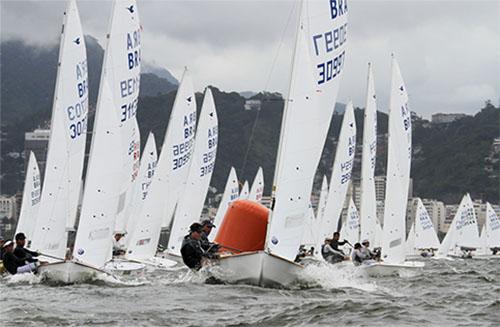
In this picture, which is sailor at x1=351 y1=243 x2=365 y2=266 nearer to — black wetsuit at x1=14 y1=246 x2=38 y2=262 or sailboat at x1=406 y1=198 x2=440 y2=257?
black wetsuit at x1=14 y1=246 x2=38 y2=262

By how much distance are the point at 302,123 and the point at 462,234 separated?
48871 millimetres

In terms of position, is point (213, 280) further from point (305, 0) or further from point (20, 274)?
point (305, 0)

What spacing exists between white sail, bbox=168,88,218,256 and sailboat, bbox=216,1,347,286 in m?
15.7

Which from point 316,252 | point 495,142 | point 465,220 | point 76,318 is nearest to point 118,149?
point 76,318

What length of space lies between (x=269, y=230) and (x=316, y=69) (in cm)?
309

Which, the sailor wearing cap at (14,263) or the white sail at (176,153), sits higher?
the white sail at (176,153)

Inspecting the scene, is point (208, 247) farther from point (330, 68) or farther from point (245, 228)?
point (330, 68)

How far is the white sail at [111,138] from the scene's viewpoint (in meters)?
20.2

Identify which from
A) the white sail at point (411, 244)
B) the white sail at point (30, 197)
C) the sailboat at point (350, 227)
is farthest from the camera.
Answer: the white sail at point (411, 244)

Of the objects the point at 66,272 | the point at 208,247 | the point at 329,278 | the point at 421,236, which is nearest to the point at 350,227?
the point at 421,236

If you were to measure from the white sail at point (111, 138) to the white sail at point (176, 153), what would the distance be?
354 inches

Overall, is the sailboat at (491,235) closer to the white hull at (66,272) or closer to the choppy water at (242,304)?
the choppy water at (242,304)

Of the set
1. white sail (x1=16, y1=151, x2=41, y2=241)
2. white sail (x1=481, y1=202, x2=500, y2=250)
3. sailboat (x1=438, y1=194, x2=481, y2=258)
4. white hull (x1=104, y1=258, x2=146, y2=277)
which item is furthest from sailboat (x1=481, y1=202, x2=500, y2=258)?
white hull (x1=104, y1=258, x2=146, y2=277)

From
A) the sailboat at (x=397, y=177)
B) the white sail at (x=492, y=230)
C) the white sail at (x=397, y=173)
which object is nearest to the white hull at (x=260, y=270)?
the sailboat at (x=397, y=177)
